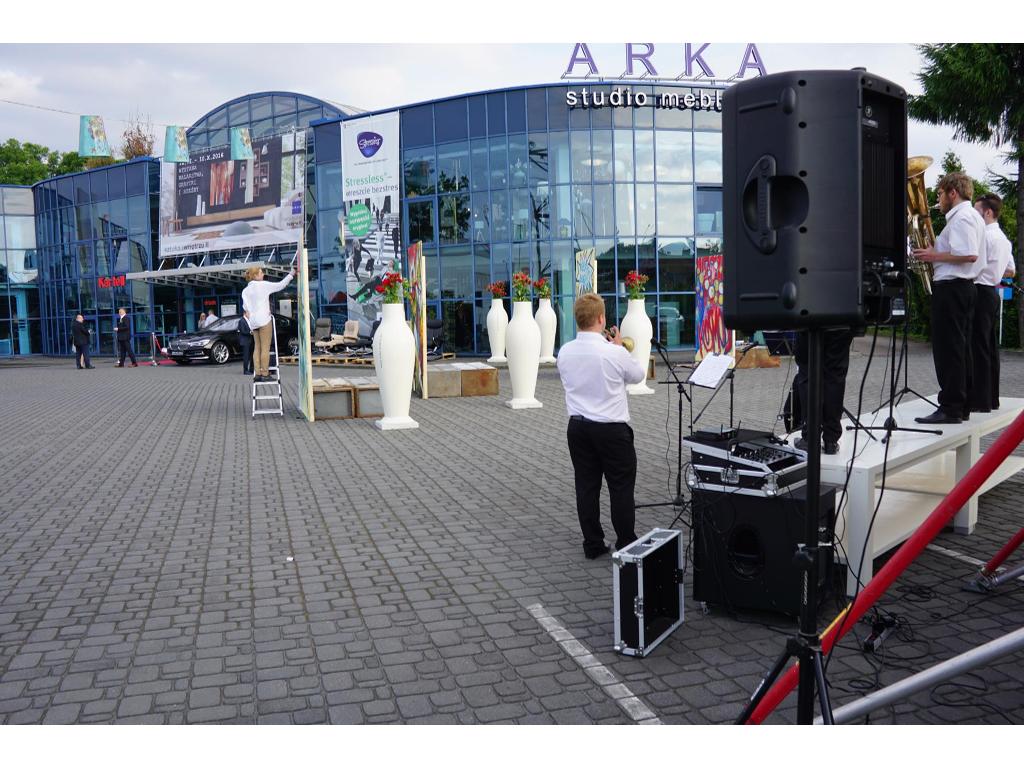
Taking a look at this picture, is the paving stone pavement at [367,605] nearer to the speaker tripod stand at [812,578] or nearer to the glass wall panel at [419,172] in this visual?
the speaker tripod stand at [812,578]

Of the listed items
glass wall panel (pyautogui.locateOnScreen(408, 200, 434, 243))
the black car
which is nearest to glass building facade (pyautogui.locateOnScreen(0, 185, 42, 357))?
the black car

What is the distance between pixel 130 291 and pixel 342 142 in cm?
1304

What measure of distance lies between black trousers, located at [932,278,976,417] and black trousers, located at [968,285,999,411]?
0.17 metres

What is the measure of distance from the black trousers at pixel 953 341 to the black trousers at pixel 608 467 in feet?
8.27

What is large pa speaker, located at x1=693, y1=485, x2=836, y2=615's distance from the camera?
4176mm

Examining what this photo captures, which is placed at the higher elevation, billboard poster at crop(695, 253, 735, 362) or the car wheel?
billboard poster at crop(695, 253, 735, 362)

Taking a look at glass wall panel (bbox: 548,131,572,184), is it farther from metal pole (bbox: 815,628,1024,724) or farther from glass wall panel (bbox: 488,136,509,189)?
metal pole (bbox: 815,628,1024,724)

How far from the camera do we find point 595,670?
3.77m

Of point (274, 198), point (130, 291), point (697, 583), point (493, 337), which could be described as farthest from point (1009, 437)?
point (130, 291)

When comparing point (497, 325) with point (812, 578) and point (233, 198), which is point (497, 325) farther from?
point (812, 578)

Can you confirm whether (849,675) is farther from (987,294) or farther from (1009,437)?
(987,294)

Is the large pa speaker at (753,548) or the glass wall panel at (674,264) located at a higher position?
the glass wall panel at (674,264)

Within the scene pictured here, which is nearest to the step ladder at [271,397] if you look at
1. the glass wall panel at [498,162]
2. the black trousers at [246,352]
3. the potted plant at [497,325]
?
the black trousers at [246,352]

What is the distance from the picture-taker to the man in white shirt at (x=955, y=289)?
19.7 feet
